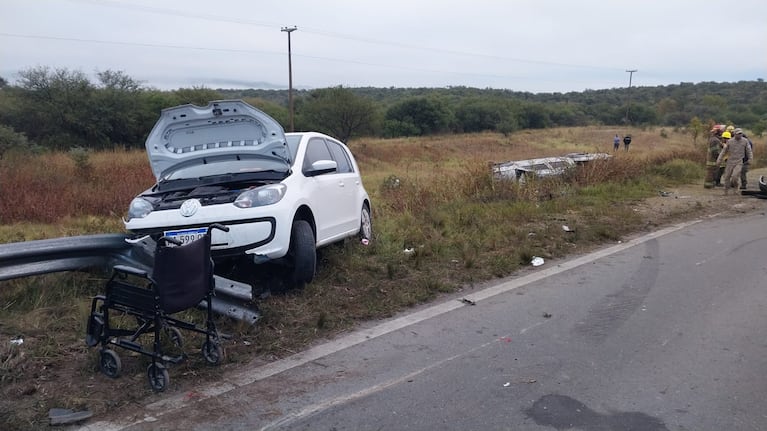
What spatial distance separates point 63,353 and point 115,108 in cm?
3644

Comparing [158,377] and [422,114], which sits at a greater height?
[422,114]

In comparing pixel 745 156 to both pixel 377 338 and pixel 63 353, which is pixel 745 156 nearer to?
pixel 377 338

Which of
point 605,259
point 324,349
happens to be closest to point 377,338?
point 324,349

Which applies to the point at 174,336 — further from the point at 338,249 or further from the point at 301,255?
the point at 338,249

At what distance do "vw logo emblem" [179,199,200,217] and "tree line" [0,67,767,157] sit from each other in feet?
70.3

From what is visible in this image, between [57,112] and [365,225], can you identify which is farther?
[57,112]

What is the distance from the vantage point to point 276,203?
580 cm

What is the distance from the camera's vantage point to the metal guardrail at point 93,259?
505 centimetres

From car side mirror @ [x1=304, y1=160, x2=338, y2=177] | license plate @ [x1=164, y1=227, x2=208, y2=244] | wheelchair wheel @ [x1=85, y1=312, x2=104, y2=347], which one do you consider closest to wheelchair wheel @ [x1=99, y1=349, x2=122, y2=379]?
wheelchair wheel @ [x1=85, y1=312, x2=104, y2=347]

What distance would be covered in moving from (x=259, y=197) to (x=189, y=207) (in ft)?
2.08

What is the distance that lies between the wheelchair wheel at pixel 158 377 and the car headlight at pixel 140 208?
6.87ft

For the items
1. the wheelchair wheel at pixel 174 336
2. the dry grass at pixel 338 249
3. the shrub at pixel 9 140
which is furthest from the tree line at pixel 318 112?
the wheelchair wheel at pixel 174 336

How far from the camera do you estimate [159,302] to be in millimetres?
4059

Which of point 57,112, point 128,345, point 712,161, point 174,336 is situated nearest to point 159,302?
point 128,345
